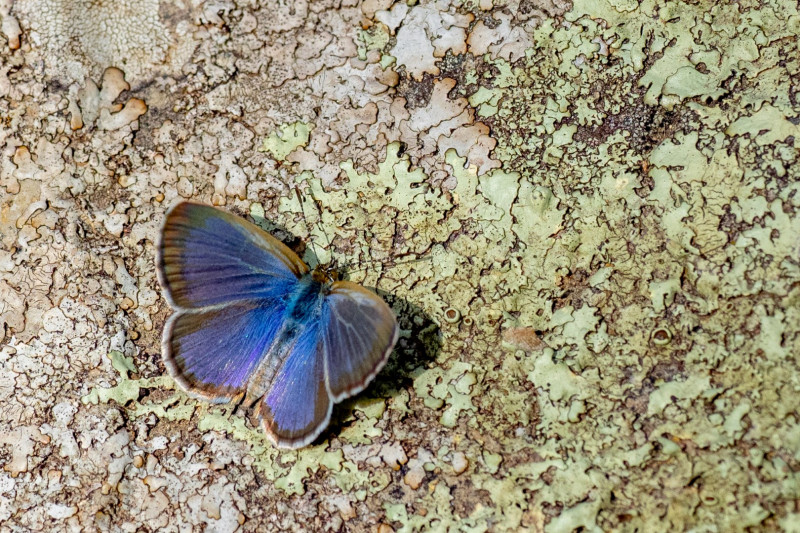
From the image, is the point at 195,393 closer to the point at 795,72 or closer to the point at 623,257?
the point at 623,257

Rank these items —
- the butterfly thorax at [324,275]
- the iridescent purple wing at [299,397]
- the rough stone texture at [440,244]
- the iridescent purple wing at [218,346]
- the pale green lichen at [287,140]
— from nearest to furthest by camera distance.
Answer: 1. the rough stone texture at [440,244]
2. the iridescent purple wing at [299,397]
3. the iridescent purple wing at [218,346]
4. the butterfly thorax at [324,275]
5. the pale green lichen at [287,140]

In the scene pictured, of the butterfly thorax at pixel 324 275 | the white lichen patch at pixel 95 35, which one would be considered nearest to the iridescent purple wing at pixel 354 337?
the butterfly thorax at pixel 324 275

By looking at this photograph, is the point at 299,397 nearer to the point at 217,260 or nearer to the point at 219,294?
the point at 219,294

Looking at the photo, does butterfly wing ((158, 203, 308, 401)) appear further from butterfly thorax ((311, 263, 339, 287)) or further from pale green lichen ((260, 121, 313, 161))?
pale green lichen ((260, 121, 313, 161))

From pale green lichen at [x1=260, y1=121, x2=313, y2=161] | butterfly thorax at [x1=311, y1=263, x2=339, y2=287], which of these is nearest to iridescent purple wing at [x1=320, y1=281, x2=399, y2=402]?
butterfly thorax at [x1=311, y1=263, x2=339, y2=287]

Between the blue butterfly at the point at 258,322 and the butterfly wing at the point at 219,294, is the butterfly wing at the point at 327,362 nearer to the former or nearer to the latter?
the blue butterfly at the point at 258,322

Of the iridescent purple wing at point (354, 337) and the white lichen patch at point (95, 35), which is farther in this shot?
the white lichen patch at point (95, 35)

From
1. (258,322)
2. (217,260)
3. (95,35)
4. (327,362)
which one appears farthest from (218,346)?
(95,35)
